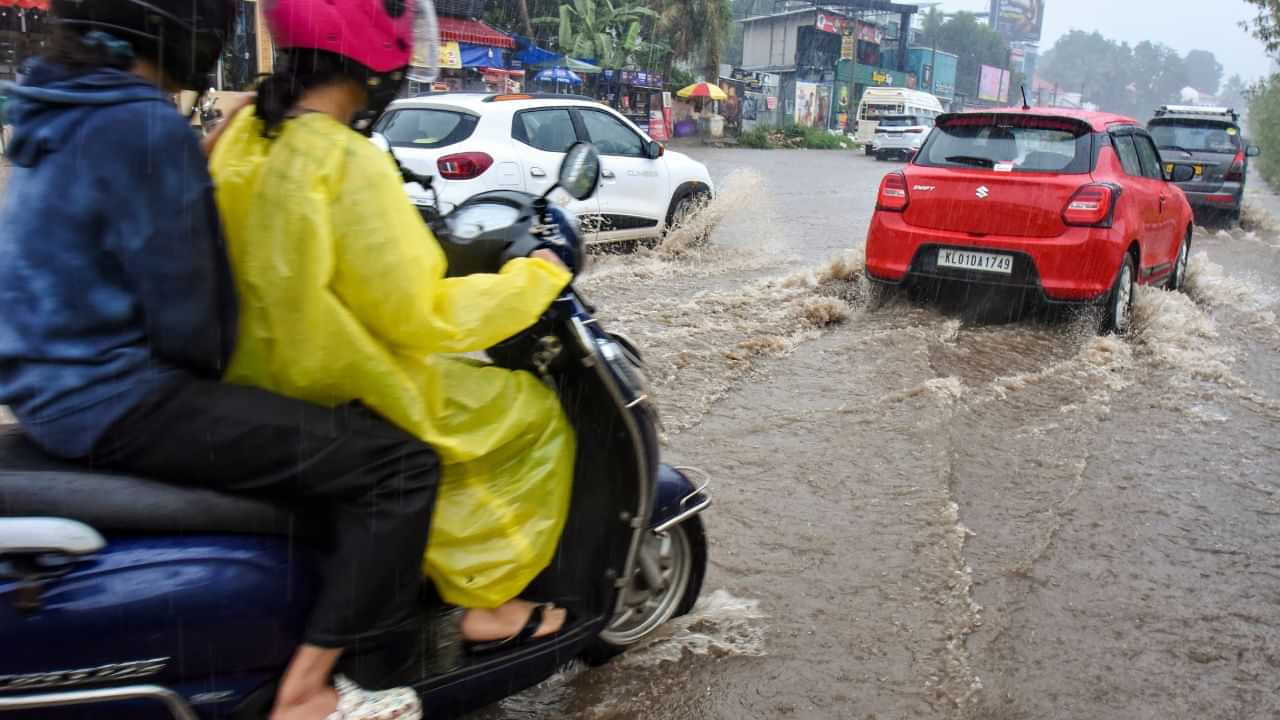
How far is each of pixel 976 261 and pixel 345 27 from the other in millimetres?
6083

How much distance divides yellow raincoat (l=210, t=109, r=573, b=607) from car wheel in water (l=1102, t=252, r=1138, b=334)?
19.6 ft

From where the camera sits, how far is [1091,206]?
700 centimetres

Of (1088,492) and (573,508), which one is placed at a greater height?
(573,508)

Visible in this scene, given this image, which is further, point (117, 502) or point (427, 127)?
point (427, 127)

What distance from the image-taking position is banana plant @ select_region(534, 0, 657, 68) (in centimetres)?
4178

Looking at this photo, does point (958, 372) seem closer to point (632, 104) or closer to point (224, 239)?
point (224, 239)

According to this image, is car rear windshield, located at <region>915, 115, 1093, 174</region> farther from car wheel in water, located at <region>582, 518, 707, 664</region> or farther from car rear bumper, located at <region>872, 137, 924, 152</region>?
car rear bumper, located at <region>872, 137, 924, 152</region>

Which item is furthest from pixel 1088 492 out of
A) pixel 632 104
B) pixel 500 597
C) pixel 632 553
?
pixel 632 104

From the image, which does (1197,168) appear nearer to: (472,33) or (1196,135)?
(1196,135)

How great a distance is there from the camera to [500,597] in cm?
238

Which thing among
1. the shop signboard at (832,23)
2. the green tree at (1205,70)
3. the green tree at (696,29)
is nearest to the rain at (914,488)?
the green tree at (696,29)

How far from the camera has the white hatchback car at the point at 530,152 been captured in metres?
8.96

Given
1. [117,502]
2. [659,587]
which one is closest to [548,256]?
[117,502]

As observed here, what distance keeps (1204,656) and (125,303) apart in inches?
126
